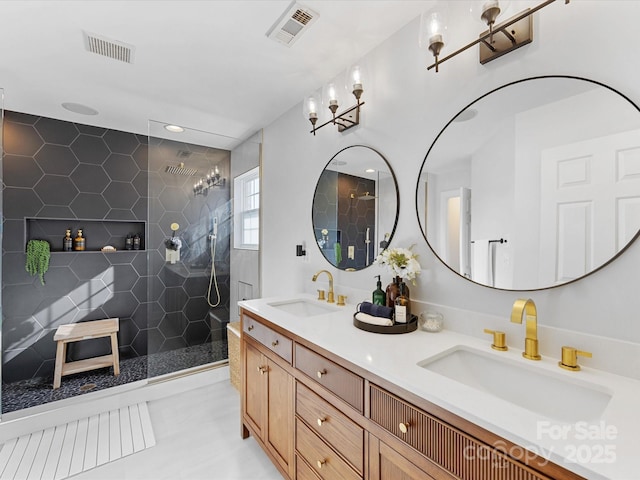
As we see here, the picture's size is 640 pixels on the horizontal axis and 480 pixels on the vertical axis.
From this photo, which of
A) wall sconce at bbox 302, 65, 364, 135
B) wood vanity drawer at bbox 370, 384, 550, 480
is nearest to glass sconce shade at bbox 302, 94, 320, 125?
wall sconce at bbox 302, 65, 364, 135

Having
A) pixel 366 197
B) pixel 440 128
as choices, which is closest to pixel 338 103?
pixel 366 197

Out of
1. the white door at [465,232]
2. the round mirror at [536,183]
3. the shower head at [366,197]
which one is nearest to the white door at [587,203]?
the round mirror at [536,183]

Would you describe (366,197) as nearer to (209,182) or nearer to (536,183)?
(536,183)

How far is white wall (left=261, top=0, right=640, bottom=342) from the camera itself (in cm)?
99

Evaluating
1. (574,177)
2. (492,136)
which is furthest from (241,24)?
(574,177)

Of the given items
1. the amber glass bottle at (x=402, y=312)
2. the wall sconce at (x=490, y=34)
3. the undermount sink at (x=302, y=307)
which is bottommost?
the undermount sink at (x=302, y=307)

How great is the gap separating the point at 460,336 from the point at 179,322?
2.60 metres

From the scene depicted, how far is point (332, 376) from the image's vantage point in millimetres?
1253

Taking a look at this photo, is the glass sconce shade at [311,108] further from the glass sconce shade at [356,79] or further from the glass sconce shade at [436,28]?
the glass sconce shade at [436,28]

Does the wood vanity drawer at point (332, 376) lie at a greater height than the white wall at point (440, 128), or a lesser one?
lesser

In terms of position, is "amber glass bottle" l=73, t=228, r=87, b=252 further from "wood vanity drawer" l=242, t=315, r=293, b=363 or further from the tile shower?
"wood vanity drawer" l=242, t=315, r=293, b=363

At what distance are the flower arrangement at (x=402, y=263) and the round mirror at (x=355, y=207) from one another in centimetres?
26

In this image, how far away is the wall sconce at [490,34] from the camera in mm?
1133

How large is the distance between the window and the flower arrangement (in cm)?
187
